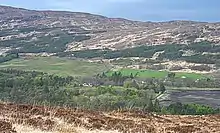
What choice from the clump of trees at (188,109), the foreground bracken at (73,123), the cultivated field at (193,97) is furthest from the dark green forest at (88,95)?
the foreground bracken at (73,123)

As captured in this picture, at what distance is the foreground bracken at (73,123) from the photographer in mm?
16828

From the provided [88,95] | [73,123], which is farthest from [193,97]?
[73,123]

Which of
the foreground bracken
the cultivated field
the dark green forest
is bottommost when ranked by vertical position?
the cultivated field

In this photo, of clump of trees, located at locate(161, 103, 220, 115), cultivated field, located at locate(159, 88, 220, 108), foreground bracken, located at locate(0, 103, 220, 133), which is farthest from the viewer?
cultivated field, located at locate(159, 88, 220, 108)

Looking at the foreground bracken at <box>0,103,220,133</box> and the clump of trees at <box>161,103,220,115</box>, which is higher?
the foreground bracken at <box>0,103,220,133</box>

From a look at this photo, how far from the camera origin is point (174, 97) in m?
136

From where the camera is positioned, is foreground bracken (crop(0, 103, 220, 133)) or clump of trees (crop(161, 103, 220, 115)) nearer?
foreground bracken (crop(0, 103, 220, 133))

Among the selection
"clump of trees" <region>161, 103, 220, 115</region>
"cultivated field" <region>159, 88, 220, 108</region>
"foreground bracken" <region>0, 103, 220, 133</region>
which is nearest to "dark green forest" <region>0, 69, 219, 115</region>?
"clump of trees" <region>161, 103, 220, 115</region>

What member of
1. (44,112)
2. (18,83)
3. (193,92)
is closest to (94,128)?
(44,112)

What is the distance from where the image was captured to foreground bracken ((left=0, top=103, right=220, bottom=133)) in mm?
16828

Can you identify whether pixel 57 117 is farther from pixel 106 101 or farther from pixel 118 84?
pixel 118 84

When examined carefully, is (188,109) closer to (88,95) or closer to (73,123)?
(88,95)

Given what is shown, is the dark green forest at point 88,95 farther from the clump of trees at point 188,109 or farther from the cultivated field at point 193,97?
the cultivated field at point 193,97

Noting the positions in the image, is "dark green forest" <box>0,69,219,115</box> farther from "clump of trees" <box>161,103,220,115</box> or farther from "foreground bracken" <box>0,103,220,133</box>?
"foreground bracken" <box>0,103,220,133</box>
